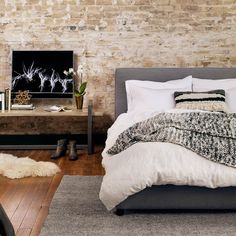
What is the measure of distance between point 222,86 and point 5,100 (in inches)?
111

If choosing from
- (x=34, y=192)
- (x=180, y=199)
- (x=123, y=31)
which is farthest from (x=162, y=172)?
(x=123, y=31)

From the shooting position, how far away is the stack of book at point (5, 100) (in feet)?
17.1

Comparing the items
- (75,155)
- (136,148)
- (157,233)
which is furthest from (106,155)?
(75,155)

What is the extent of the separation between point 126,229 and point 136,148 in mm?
591

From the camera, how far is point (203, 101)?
4.57 meters

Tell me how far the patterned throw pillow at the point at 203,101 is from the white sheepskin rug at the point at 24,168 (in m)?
1.63

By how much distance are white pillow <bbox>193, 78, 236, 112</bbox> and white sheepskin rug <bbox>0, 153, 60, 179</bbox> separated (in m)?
2.08

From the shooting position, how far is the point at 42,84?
543 centimetres

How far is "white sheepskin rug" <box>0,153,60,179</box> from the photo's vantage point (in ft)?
13.3

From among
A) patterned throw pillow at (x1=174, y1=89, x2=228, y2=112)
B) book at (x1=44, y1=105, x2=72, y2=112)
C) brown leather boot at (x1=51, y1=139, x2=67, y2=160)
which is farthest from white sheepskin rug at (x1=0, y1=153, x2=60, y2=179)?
patterned throw pillow at (x1=174, y1=89, x2=228, y2=112)

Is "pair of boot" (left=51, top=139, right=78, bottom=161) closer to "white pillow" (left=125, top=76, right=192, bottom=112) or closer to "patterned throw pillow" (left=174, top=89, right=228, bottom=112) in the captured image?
"white pillow" (left=125, top=76, right=192, bottom=112)

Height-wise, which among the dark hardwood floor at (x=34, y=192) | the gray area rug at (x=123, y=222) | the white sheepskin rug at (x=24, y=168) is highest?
the gray area rug at (x=123, y=222)

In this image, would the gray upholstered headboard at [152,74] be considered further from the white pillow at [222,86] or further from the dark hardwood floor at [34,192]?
the dark hardwood floor at [34,192]

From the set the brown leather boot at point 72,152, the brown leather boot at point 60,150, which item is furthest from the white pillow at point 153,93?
the brown leather boot at point 60,150
